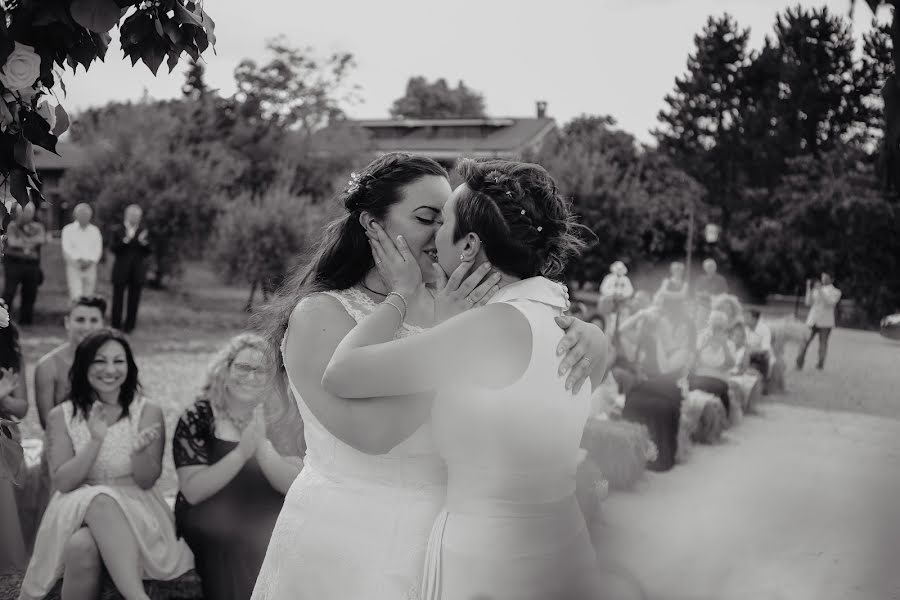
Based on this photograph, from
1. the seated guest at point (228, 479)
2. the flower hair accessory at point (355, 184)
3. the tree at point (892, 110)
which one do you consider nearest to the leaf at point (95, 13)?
the flower hair accessory at point (355, 184)

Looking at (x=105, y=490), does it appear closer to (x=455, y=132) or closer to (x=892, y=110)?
(x=892, y=110)

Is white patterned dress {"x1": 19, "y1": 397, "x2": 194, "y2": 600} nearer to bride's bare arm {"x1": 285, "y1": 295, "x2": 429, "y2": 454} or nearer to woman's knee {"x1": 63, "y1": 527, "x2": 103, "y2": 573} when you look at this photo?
woman's knee {"x1": 63, "y1": 527, "x2": 103, "y2": 573}

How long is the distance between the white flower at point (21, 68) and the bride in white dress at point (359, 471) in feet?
2.80

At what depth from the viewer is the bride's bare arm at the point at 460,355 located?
1736mm

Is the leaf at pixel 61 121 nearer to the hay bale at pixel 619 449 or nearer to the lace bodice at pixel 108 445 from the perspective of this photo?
the lace bodice at pixel 108 445

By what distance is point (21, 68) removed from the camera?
220 cm

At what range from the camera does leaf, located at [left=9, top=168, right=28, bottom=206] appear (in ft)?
7.89

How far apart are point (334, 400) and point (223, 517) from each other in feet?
7.85

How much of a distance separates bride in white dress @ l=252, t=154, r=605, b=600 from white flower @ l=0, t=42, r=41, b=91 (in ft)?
2.80

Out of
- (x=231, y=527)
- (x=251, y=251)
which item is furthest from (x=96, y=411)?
(x=251, y=251)

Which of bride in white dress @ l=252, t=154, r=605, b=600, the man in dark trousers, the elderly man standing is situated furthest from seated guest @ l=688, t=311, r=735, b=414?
the elderly man standing

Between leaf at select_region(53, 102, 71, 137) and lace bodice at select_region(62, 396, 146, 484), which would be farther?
lace bodice at select_region(62, 396, 146, 484)

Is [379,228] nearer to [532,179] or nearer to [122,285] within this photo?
[532,179]

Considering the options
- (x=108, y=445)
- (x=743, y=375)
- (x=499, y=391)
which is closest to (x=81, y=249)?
(x=743, y=375)
